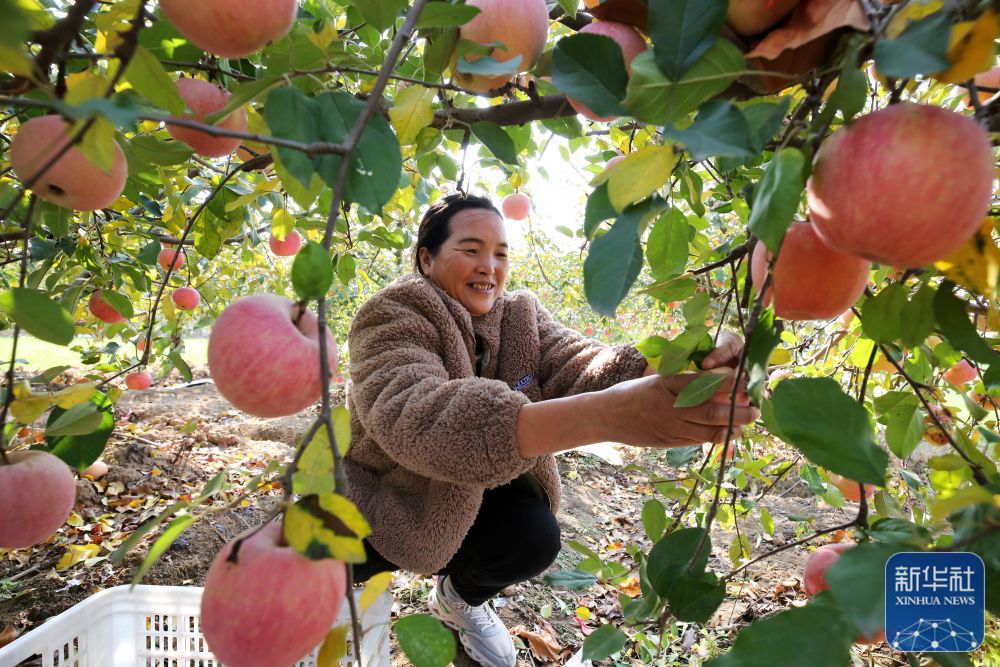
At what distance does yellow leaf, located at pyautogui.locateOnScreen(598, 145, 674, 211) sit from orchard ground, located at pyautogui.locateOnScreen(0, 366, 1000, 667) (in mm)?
637

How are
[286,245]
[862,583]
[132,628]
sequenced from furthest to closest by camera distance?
[286,245] → [132,628] → [862,583]

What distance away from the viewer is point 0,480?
63 centimetres

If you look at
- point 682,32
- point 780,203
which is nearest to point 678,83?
point 682,32

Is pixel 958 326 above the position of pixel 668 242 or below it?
below

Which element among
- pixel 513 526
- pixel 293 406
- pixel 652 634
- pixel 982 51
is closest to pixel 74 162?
pixel 293 406

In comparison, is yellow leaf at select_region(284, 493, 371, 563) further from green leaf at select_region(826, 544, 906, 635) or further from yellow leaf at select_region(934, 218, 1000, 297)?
yellow leaf at select_region(934, 218, 1000, 297)

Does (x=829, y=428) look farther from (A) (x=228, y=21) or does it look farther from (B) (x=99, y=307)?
(B) (x=99, y=307)

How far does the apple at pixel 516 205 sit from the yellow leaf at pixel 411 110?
1563mm

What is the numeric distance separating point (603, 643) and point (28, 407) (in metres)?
0.67

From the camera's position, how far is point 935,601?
427mm

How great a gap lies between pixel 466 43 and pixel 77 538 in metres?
2.54

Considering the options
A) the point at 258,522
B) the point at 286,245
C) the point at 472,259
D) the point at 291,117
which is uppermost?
the point at 286,245

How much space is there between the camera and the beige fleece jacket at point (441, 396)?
98 cm

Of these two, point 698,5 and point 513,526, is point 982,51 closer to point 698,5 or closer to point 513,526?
point 698,5
